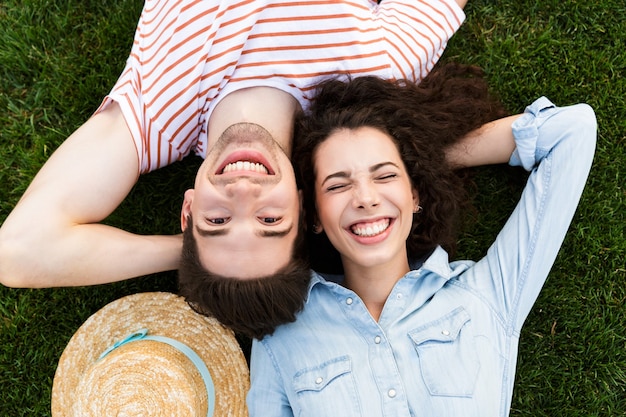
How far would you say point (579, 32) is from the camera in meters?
3.45

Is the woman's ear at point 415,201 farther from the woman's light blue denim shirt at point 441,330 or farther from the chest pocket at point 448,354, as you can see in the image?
the chest pocket at point 448,354

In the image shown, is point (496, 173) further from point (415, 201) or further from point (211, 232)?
point (211, 232)

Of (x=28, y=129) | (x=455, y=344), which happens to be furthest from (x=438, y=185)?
(x=28, y=129)

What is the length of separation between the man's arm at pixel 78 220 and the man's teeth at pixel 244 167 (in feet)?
2.56

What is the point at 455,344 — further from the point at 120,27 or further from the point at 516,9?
the point at 120,27

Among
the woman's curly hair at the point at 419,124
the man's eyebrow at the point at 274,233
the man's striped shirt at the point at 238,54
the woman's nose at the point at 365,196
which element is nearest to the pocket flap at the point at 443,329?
the woman's curly hair at the point at 419,124

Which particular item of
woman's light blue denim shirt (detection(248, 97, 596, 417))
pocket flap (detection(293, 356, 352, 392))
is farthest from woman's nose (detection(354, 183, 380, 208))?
pocket flap (detection(293, 356, 352, 392))

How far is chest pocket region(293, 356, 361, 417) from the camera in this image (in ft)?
8.65

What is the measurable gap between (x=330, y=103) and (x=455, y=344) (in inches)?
55.3

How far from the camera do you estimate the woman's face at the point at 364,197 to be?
2510 mm

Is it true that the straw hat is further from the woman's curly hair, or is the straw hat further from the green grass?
the woman's curly hair

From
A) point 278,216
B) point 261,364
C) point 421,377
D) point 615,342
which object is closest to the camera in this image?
point 278,216

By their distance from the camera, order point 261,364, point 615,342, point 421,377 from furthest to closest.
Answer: point 615,342, point 261,364, point 421,377

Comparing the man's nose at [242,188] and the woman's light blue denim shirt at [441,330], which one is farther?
the woman's light blue denim shirt at [441,330]
